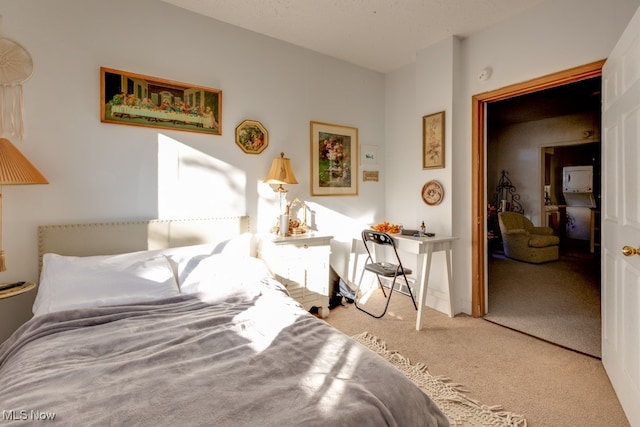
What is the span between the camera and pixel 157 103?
8.76ft

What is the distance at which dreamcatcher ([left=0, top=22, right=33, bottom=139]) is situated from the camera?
212 cm

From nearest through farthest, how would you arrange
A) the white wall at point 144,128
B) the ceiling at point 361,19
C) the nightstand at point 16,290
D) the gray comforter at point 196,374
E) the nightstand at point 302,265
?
1. the gray comforter at point 196,374
2. the nightstand at point 16,290
3. the white wall at point 144,128
4. the ceiling at point 361,19
5. the nightstand at point 302,265

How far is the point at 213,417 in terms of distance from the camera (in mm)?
977

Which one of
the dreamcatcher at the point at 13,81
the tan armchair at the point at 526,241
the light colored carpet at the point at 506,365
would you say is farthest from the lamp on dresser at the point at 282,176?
the tan armchair at the point at 526,241

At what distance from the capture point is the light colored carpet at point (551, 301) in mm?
2834

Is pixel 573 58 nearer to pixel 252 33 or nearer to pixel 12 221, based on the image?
pixel 252 33

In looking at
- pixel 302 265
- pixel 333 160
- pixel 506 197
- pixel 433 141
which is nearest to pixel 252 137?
pixel 333 160

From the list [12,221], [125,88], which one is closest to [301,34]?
[125,88]

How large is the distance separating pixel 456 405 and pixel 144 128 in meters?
2.95

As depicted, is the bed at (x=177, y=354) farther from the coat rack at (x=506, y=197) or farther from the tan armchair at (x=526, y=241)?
the coat rack at (x=506, y=197)

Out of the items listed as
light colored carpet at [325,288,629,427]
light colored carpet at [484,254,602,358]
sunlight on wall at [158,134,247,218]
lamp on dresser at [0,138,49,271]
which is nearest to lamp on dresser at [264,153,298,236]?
sunlight on wall at [158,134,247,218]

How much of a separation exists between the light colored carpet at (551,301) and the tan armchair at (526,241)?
0.15m

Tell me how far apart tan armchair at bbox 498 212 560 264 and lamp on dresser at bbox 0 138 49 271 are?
627 centimetres

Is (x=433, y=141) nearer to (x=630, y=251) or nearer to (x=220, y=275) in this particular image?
(x=630, y=251)
